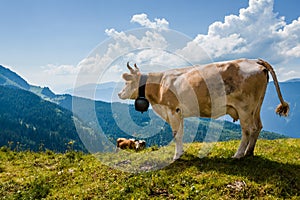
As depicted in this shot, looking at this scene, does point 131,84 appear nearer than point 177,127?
No

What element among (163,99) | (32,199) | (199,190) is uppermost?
(163,99)

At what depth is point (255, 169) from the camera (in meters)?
9.33

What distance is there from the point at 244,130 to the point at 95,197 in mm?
5678

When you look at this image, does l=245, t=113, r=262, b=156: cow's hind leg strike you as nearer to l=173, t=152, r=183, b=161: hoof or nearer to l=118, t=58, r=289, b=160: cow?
l=118, t=58, r=289, b=160: cow

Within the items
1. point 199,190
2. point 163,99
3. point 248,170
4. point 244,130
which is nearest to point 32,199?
point 199,190

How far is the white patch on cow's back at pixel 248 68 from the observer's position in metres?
10.1

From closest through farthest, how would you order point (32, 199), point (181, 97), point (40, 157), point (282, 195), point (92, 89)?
point (282, 195) → point (32, 199) → point (181, 97) → point (92, 89) → point (40, 157)

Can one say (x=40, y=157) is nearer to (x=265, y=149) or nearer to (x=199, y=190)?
(x=199, y=190)

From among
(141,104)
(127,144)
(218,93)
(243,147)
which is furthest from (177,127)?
(127,144)

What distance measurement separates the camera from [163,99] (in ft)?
38.6

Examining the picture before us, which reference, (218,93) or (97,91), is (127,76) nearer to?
(97,91)

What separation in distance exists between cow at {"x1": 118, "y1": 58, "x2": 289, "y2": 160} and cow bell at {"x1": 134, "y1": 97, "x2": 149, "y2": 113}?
0.44 m

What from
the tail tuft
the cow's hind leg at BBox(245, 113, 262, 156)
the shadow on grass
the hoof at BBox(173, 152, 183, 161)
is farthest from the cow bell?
the tail tuft

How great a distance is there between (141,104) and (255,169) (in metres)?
5.28
